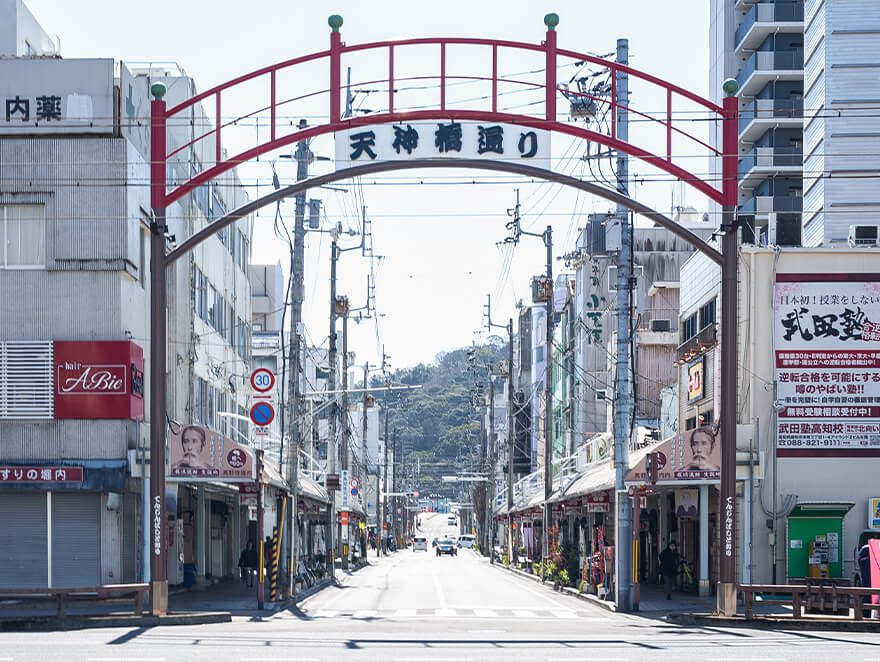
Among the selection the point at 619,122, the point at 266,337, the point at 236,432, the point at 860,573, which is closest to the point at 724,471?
the point at 860,573

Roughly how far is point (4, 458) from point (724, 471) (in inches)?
679

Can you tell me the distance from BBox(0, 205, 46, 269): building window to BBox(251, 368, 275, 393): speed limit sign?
5.99 metres

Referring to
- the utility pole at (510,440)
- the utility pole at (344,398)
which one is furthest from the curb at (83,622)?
the utility pole at (510,440)

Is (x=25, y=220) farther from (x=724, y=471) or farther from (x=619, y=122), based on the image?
(x=724, y=471)

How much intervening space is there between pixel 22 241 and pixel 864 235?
22.7 meters

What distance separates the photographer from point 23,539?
31.6m

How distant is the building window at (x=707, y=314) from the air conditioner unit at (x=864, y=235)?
4549 millimetres

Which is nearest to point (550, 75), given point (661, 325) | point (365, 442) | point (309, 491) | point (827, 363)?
point (827, 363)

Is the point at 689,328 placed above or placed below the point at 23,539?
above

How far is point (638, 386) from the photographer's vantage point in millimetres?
61312

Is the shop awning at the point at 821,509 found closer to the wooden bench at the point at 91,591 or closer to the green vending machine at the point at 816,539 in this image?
the green vending machine at the point at 816,539

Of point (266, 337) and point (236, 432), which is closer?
point (236, 432)

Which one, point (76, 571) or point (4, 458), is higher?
point (4, 458)

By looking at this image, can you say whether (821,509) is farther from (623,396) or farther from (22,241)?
(22,241)
